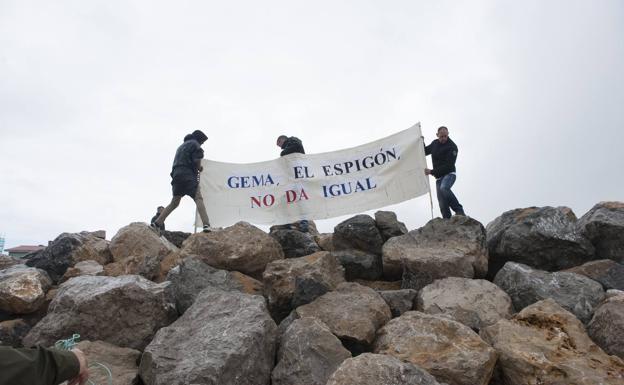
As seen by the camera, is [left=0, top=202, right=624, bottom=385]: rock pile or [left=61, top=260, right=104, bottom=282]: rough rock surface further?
[left=61, top=260, right=104, bottom=282]: rough rock surface

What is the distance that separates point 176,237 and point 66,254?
7.69 feet

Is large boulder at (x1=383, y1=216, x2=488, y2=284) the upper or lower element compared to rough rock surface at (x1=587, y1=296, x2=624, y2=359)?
upper

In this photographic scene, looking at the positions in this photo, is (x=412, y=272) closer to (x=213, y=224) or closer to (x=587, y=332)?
(x=587, y=332)

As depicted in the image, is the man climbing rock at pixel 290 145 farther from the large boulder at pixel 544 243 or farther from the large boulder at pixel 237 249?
the large boulder at pixel 544 243

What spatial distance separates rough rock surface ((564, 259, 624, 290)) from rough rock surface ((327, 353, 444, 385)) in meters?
3.86

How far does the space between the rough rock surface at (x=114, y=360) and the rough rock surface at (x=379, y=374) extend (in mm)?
2497

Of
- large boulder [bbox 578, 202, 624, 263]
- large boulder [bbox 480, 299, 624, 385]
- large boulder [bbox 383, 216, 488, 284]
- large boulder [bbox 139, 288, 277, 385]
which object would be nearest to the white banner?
large boulder [bbox 383, 216, 488, 284]

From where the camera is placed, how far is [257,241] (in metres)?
7.20

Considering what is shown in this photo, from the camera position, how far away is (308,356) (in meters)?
4.67

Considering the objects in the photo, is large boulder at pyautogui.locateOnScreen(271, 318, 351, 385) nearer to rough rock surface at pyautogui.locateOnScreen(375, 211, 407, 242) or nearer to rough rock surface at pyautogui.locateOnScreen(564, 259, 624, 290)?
rough rock surface at pyautogui.locateOnScreen(375, 211, 407, 242)

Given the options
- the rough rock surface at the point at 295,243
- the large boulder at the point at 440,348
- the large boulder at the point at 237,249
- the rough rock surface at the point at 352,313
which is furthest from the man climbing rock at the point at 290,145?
the large boulder at the point at 440,348

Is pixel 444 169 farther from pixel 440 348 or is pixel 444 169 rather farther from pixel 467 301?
pixel 440 348

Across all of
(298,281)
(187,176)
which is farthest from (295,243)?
(187,176)

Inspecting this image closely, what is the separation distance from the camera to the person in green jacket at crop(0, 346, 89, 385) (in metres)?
2.69
